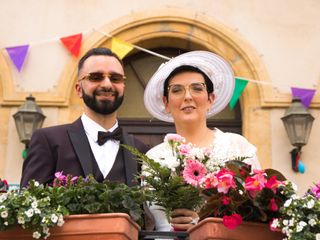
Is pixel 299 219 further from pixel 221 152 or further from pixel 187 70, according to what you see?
pixel 187 70

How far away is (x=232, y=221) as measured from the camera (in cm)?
254

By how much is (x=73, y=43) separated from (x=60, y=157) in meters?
4.88

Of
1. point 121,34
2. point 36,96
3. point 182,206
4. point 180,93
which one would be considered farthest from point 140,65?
point 182,206

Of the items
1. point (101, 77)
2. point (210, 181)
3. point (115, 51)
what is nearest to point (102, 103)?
point (101, 77)

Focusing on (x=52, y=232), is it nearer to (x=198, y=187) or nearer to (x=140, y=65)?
(x=198, y=187)

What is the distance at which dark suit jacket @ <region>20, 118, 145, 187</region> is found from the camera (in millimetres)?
3355

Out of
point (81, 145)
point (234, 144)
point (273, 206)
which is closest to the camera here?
point (273, 206)

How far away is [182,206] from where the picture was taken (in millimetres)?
2992

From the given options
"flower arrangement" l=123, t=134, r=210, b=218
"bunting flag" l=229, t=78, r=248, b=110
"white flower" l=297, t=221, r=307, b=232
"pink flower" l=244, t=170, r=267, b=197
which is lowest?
"white flower" l=297, t=221, r=307, b=232

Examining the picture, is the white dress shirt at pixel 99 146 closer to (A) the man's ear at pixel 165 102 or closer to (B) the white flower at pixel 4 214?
(A) the man's ear at pixel 165 102

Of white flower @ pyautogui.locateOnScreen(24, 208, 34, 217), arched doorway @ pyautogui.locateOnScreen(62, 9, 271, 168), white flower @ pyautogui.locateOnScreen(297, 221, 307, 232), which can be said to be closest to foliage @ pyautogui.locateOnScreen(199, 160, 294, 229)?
white flower @ pyautogui.locateOnScreen(297, 221, 307, 232)

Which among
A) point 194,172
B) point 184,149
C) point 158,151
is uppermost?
point 158,151

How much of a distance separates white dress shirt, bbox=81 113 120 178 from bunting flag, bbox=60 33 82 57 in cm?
459

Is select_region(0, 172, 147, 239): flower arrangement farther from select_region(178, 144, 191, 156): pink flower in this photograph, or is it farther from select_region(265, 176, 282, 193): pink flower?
select_region(265, 176, 282, 193): pink flower
